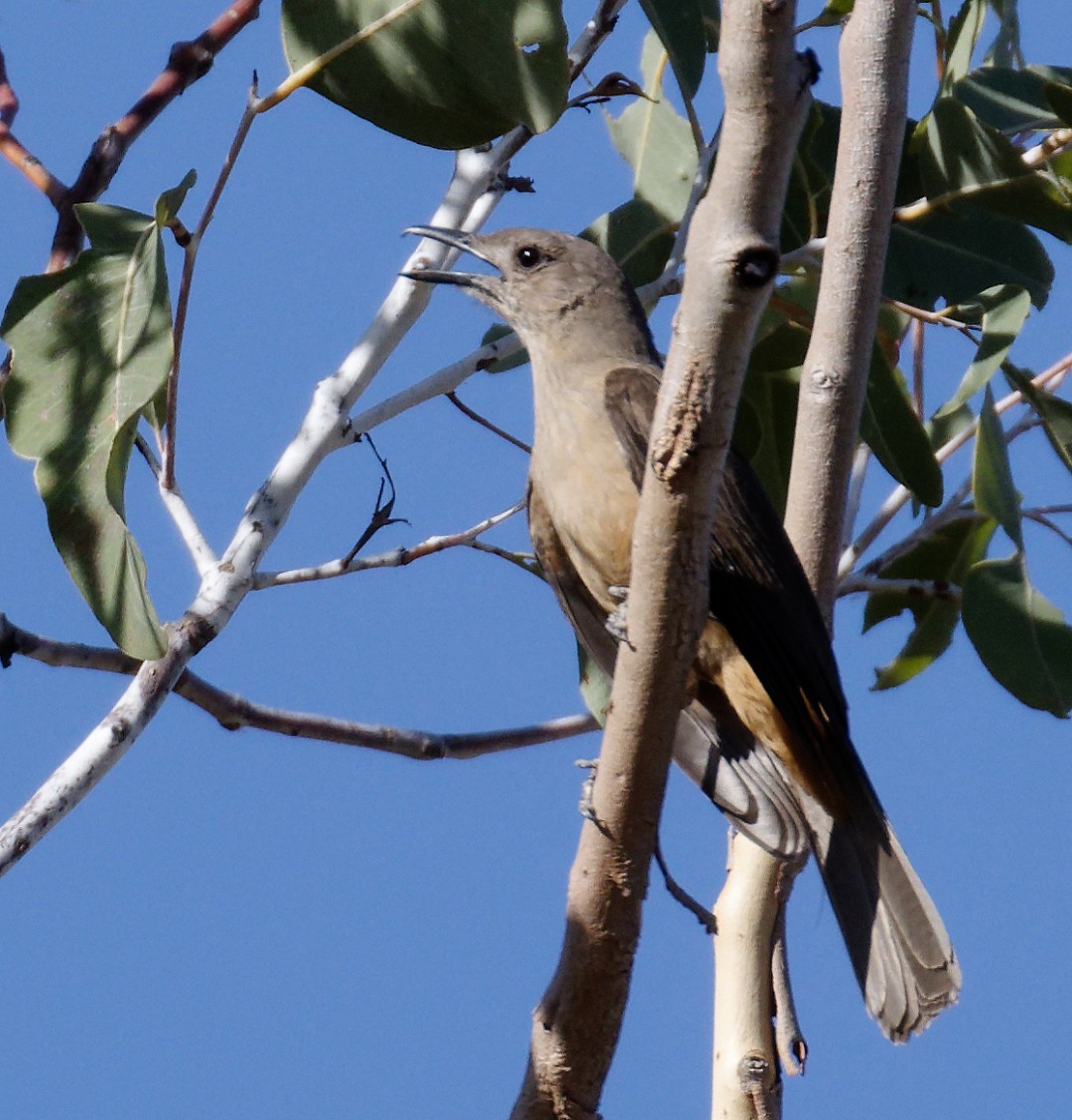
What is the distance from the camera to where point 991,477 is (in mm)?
3643

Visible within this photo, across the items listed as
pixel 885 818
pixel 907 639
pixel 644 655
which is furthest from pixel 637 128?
pixel 644 655

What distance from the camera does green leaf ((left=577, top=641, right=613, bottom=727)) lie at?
4.13m

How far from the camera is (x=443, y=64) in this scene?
3.71m

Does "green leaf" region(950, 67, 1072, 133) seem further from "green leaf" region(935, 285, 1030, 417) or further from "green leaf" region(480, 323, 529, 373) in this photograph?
Result: "green leaf" region(480, 323, 529, 373)

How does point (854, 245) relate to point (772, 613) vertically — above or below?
above

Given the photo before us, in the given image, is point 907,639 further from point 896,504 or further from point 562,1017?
point 562,1017

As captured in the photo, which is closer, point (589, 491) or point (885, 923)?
point (885, 923)

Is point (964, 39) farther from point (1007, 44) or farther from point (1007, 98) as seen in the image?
point (1007, 44)

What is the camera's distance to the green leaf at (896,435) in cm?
395

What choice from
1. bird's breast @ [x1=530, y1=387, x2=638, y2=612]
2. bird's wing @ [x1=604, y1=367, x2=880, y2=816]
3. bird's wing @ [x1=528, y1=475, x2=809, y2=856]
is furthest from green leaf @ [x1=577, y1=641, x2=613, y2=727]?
bird's wing @ [x1=604, y1=367, x2=880, y2=816]

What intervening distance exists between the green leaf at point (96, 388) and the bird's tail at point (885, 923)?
1.70 metres

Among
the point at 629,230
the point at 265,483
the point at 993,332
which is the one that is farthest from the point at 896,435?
the point at 265,483

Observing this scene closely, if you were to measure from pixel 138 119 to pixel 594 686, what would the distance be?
184 centimetres

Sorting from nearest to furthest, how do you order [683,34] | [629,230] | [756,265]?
[756,265] < [683,34] < [629,230]
